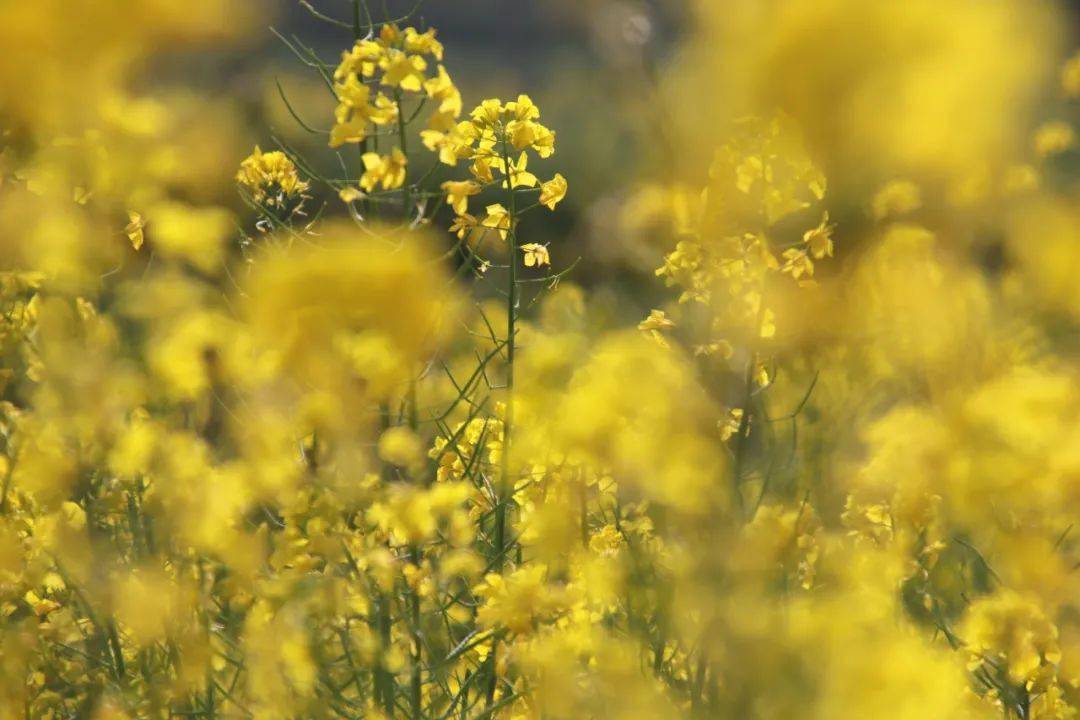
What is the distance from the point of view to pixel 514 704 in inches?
102

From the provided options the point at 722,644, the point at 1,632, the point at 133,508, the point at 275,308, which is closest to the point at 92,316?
the point at 133,508

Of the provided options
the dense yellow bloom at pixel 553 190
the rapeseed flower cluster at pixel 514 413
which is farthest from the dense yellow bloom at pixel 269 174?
the dense yellow bloom at pixel 553 190

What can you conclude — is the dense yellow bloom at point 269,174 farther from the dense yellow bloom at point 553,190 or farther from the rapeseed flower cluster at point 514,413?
the dense yellow bloom at point 553,190

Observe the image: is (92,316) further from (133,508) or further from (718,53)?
(718,53)

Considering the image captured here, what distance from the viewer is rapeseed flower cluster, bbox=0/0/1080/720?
148 cm

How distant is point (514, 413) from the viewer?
8.83 feet

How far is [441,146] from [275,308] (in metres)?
0.74

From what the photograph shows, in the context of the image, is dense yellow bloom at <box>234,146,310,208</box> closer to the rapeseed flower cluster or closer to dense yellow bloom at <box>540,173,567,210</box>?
the rapeseed flower cluster

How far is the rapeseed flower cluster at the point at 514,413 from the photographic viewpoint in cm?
148

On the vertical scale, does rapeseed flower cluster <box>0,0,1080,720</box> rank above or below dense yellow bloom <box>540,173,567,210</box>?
below

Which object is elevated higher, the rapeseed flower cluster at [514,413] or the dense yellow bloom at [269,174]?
the dense yellow bloom at [269,174]

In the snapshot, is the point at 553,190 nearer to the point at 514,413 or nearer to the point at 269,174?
the point at 514,413

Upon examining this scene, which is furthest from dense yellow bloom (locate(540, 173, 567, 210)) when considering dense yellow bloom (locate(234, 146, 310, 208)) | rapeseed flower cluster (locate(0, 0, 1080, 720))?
dense yellow bloom (locate(234, 146, 310, 208))

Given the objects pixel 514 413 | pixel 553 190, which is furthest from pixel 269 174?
pixel 514 413
